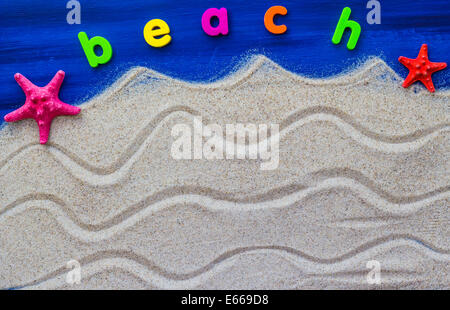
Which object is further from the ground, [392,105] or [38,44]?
[38,44]

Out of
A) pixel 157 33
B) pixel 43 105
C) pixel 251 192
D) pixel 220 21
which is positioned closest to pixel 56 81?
pixel 43 105

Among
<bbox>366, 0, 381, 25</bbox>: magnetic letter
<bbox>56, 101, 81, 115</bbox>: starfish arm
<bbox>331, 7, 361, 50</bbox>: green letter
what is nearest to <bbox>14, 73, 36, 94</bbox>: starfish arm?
<bbox>56, 101, 81, 115</bbox>: starfish arm

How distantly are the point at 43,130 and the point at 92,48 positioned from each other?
0.38m

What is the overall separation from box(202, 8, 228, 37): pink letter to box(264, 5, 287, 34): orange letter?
0.54 ft

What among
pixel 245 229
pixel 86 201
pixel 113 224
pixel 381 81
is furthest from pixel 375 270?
pixel 86 201

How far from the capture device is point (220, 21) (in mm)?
1497

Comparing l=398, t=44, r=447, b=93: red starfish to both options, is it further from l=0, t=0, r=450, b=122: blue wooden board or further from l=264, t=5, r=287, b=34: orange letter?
l=264, t=5, r=287, b=34: orange letter

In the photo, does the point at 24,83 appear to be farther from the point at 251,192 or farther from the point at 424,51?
the point at 424,51

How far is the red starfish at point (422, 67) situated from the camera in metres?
1.46

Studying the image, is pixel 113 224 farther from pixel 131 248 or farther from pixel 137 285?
pixel 137 285

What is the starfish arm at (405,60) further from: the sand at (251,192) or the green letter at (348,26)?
the green letter at (348,26)

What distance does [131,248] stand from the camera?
150 centimetres

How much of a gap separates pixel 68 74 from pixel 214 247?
0.90 meters

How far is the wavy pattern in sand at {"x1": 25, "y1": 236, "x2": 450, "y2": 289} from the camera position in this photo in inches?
58.0
